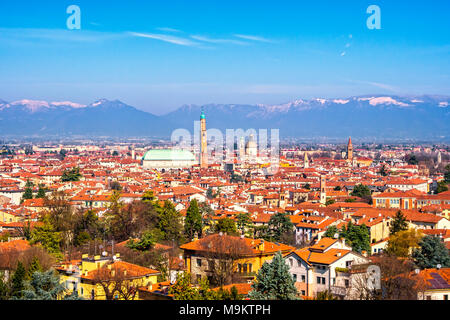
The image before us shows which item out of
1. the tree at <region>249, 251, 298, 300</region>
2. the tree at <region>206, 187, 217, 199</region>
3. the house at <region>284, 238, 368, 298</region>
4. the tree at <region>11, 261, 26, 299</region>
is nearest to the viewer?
the tree at <region>249, 251, 298, 300</region>

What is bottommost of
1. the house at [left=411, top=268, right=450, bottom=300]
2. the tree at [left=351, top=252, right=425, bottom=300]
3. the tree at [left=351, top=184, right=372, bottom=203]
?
the tree at [left=351, top=184, right=372, bottom=203]

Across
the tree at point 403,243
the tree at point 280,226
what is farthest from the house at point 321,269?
the tree at point 280,226

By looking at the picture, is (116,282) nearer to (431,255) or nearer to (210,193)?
(431,255)

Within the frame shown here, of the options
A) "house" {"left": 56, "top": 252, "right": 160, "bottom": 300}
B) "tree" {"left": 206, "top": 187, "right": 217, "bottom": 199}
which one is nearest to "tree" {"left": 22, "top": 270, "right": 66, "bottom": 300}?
"house" {"left": 56, "top": 252, "right": 160, "bottom": 300}

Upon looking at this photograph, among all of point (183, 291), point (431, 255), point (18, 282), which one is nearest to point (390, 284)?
point (183, 291)

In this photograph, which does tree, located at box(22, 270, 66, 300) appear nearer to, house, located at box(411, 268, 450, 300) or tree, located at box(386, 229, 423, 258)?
house, located at box(411, 268, 450, 300)

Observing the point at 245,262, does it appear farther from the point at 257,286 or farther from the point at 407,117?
the point at 407,117
